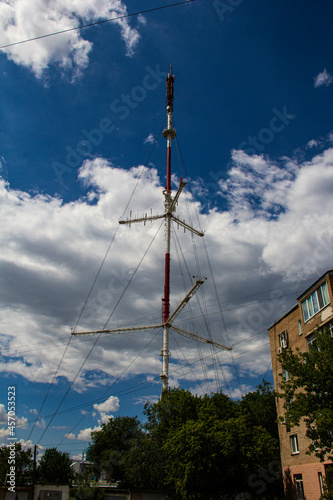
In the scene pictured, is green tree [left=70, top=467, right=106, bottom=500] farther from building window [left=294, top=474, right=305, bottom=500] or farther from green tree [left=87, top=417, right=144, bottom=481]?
green tree [left=87, top=417, right=144, bottom=481]

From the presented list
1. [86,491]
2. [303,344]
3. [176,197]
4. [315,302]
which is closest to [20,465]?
[86,491]

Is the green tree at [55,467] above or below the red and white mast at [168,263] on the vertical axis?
below

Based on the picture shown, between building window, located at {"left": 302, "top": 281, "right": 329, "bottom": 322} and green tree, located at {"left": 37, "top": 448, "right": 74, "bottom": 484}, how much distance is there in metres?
44.7

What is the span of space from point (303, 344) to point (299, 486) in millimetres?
8692

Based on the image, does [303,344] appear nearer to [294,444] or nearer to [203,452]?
[294,444]

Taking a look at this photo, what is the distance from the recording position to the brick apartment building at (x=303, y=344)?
20.1 meters

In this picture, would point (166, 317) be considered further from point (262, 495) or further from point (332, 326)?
point (332, 326)

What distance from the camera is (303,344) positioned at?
23.4m

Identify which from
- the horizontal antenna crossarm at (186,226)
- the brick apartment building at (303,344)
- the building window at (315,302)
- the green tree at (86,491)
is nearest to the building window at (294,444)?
the brick apartment building at (303,344)

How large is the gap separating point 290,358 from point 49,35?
16142 mm

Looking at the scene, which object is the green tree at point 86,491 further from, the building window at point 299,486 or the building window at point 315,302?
the building window at point 315,302

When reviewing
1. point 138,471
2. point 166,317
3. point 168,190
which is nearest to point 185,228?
point 168,190

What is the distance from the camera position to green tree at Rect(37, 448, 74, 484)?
163 feet

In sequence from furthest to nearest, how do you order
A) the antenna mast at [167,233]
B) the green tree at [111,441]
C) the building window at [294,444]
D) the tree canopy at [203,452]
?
the green tree at [111,441] → the antenna mast at [167,233] → the building window at [294,444] → the tree canopy at [203,452]
